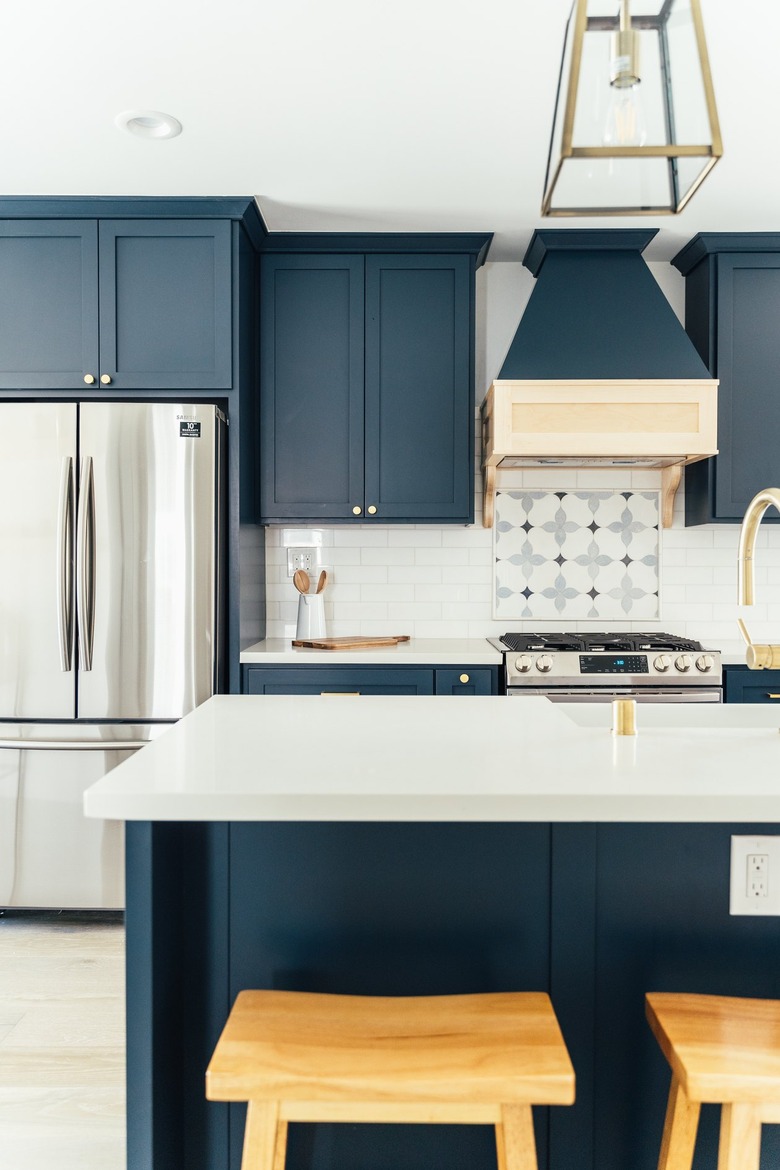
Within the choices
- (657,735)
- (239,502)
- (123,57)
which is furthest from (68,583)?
(657,735)

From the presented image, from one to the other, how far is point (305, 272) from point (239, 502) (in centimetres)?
107

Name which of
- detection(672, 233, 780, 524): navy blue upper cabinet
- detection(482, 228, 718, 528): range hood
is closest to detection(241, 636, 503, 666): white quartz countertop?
detection(482, 228, 718, 528): range hood

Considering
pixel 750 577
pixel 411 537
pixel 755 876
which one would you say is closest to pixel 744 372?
pixel 411 537

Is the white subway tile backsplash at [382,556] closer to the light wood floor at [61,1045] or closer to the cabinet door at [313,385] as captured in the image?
the cabinet door at [313,385]

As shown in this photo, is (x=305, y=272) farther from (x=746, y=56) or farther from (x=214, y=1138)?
(x=214, y=1138)

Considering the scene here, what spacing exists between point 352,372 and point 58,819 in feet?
6.86

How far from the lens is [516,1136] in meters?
1.00

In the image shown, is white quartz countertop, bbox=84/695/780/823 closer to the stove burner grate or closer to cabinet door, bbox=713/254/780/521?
the stove burner grate

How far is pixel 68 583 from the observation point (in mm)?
2885

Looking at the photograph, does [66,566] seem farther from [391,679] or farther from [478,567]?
[478,567]

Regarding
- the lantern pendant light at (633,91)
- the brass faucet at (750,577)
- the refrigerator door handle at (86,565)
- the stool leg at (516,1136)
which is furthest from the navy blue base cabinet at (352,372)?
the stool leg at (516,1136)

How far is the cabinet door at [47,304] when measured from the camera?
3.05 m

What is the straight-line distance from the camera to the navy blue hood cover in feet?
10.6

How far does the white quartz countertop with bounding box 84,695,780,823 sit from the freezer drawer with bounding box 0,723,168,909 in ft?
4.60
